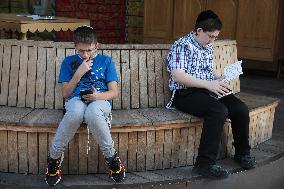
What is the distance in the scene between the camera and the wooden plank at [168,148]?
10.6 feet

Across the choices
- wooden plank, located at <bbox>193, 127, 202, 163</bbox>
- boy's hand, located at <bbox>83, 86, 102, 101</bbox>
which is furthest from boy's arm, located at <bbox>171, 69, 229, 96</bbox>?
boy's hand, located at <bbox>83, 86, 102, 101</bbox>

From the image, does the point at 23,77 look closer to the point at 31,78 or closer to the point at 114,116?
the point at 31,78

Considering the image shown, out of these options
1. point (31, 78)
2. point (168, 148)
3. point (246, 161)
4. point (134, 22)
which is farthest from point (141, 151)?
point (134, 22)

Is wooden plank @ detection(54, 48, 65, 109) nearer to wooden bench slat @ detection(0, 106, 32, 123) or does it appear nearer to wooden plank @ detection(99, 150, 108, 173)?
wooden bench slat @ detection(0, 106, 32, 123)

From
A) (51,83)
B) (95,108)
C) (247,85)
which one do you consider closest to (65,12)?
(247,85)

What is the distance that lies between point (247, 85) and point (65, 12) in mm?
3848

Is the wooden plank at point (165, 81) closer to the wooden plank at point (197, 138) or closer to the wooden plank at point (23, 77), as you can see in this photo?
the wooden plank at point (197, 138)

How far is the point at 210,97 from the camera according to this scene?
3.28 metres

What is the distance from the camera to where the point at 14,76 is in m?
3.41

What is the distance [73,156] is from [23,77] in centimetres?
74

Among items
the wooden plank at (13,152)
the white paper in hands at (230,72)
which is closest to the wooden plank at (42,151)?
the wooden plank at (13,152)

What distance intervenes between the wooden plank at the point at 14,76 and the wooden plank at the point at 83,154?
2.15 ft

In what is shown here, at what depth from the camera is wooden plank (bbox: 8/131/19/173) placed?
3080mm

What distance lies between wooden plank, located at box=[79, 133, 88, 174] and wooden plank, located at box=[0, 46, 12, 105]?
0.73 meters
